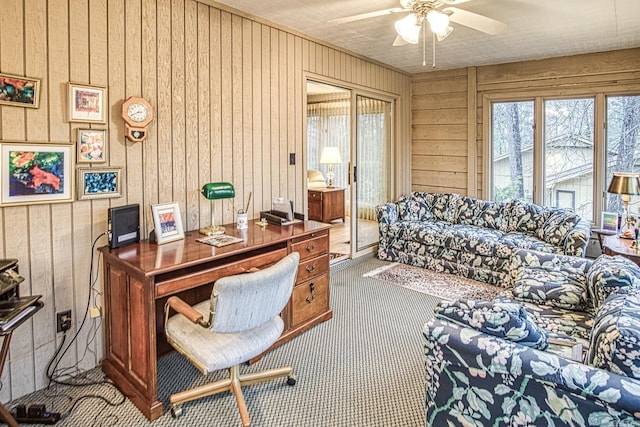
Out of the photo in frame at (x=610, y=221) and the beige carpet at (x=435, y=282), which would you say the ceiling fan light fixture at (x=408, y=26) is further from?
the photo in frame at (x=610, y=221)

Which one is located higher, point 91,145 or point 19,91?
point 19,91

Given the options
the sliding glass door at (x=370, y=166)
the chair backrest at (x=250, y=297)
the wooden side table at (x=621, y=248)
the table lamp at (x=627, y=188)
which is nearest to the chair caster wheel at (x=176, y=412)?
the chair backrest at (x=250, y=297)

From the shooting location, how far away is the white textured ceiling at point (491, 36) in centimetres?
323

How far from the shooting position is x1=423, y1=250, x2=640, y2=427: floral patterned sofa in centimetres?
136

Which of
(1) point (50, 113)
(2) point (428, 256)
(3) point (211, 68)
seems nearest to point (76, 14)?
(1) point (50, 113)

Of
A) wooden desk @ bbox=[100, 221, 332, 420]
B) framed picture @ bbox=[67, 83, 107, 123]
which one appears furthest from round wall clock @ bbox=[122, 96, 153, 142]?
wooden desk @ bbox=[100, 221, 332, 420]

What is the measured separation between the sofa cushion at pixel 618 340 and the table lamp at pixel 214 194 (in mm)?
2291

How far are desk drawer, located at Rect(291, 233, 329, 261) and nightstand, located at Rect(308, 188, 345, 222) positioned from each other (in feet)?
12.8

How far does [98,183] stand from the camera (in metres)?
2.58

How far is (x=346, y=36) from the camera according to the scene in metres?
4.06

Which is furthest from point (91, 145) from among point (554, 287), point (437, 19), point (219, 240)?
point (554, 287)

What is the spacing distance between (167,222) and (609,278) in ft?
8.59

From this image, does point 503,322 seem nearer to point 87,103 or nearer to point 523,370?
point 523,370

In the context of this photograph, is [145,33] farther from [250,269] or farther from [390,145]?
[390,145]
